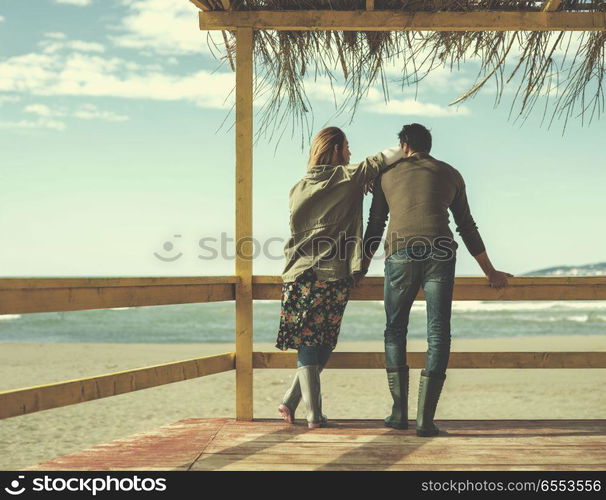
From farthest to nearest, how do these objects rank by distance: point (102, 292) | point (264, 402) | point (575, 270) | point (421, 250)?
point (575, 270) < point (264, 402) < point (421, 250) < point (102, 292)

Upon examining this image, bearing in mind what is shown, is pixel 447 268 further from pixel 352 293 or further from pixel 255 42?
pixel 255 42

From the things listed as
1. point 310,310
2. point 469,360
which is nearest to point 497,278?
point 469,360

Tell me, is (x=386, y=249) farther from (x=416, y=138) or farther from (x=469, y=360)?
(x=469, y=360)

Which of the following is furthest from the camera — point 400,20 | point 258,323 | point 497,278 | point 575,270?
point 575,270

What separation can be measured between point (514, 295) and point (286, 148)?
1649 millimetres

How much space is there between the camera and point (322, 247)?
11.5ft

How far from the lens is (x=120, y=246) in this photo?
48781mm

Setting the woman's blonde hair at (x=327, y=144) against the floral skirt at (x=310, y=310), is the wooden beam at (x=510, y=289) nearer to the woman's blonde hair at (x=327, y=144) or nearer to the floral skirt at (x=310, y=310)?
the floral skirt at (x=310, y=310)

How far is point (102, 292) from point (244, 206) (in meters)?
1.07

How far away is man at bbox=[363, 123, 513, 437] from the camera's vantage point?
335 cm

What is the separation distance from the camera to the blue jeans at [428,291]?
3.35 m

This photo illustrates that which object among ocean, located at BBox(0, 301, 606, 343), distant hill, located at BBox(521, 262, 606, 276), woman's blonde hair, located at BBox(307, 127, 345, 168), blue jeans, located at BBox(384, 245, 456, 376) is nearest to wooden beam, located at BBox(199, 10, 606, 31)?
woman's blonde hair, located at BBox(307, 127, 345, 168)

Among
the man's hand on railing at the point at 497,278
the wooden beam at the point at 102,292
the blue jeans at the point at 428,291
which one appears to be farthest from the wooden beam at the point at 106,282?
the man's hand on railing at the point at 497,278

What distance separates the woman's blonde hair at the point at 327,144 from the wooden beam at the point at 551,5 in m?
1.45
